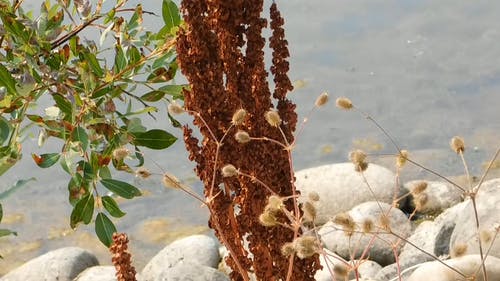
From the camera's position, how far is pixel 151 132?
2.33 metres

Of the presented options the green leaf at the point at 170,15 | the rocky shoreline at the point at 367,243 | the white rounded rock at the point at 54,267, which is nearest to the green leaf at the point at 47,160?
the green leaf at the point at 170,15

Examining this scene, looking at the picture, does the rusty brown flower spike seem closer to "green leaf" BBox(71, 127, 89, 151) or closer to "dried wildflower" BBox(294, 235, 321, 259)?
"green leaf" BBox(71, 127, 89, 151)

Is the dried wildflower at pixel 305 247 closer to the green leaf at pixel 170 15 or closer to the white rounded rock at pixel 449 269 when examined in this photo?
the green leaf at pixel 170 15

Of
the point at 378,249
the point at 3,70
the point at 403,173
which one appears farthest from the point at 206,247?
the point at 3,70

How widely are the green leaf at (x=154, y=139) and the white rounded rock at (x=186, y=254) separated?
2.64m

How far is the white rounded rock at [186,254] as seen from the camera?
4.94m

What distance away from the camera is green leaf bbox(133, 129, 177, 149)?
Result: 232cm

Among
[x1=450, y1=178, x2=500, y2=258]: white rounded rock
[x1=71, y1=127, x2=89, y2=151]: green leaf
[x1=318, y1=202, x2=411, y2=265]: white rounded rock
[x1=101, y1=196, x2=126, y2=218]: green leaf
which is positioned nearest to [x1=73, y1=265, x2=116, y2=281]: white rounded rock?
[x1=318, y1=202, x2=411, y2=265]: white rounded rock

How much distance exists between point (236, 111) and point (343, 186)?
3481 millimetres

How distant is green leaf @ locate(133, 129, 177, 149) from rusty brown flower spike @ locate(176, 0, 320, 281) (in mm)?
87

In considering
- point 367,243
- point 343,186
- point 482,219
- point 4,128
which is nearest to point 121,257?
point 4,128

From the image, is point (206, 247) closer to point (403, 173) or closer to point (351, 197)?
point (351, 197)

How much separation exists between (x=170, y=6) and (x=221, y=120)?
352 mm

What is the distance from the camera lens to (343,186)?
222 inches
